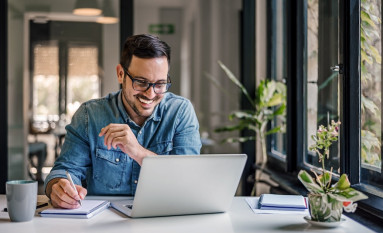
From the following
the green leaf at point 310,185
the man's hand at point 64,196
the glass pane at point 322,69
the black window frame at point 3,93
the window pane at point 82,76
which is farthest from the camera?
the window pane at point 82,76

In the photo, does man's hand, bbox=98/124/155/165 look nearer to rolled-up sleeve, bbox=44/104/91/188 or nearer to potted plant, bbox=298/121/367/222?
rolled-up sleeve, bbox=44/104/91/188

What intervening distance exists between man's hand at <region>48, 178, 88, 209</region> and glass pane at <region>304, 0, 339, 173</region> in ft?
4.64

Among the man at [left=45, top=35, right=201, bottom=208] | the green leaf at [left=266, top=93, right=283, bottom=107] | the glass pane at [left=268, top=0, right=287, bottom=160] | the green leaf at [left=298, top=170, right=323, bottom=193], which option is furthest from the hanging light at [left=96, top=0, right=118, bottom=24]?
the green leaf at [left=298, top=170, right=323, bottom=193]

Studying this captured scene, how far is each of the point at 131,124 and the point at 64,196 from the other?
64 cm

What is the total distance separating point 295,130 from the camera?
3.37m

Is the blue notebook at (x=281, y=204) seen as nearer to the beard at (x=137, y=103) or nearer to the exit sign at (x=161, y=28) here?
the beard at (x=137, y=103)

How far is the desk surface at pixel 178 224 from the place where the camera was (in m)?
1.63

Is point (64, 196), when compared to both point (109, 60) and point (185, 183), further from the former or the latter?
point (109, 60)

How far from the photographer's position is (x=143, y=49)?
2330mm

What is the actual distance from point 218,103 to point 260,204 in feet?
8.73

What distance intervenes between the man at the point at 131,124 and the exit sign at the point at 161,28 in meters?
2.11

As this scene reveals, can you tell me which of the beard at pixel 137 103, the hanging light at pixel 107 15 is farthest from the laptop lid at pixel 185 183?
the hanging light at pixel 107 15

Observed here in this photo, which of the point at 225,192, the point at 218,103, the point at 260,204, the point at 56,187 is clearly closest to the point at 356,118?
the point at 260,204

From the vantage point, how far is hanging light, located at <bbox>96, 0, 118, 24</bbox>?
4.48 metres
